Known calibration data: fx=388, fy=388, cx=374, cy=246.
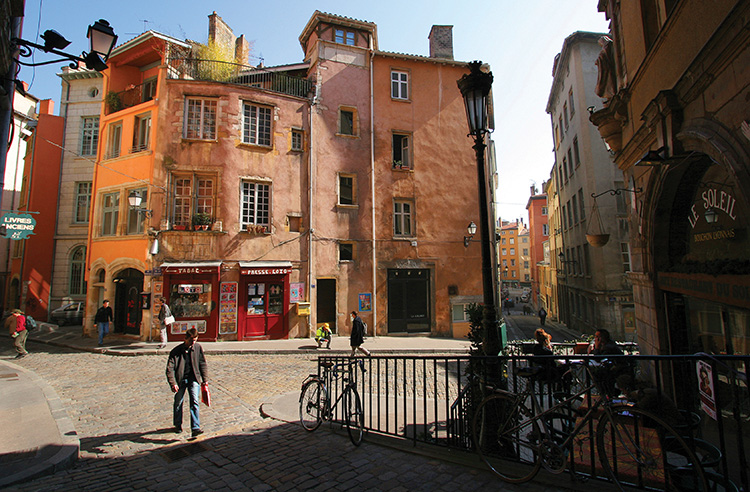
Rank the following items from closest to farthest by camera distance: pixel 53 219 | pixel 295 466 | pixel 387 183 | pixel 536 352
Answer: pixel 295 466
pixel 536 352
pixel 387 183
pixel 53 219

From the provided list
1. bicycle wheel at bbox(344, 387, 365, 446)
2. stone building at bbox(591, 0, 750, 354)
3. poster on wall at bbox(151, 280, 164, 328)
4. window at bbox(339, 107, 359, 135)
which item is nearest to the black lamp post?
bicycle wheel at bbox(344, 387, 365, 446)

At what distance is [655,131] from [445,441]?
597cm

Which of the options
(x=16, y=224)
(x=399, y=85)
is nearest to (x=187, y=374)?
(x=16, y=224)

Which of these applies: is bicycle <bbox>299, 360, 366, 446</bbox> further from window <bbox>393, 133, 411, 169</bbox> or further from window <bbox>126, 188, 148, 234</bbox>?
window <bbox>393, 133, 411, 169</bbox>

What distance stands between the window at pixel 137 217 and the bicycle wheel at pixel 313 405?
14.6m

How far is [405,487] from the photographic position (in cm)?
413

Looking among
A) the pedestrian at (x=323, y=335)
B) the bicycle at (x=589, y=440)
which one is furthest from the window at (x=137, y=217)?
the bicycle at (x=589, y=440)

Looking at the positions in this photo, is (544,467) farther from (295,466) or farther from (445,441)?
(295,466)

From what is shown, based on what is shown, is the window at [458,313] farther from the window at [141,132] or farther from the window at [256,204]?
the window at [141,132]

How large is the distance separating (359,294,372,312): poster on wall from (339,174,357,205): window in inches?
189

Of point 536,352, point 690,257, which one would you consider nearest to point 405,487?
point 536,352

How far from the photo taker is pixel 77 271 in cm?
2591

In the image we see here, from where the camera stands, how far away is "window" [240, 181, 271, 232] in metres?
18.0

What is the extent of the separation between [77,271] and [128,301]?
11.9 meters
